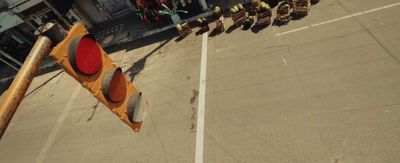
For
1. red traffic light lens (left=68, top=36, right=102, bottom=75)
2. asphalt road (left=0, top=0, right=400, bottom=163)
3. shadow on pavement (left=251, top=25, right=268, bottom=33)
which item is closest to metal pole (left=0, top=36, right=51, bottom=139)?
red traffic light lens (left=68, top=36, right=102, bottom=75)

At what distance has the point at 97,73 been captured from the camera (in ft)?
11.1

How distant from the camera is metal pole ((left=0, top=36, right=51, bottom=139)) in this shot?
7.70ft

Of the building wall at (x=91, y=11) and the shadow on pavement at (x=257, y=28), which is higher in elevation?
the building wall at (x=91, y=11)

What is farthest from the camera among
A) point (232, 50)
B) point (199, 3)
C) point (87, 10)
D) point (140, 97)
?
point (87, 10)

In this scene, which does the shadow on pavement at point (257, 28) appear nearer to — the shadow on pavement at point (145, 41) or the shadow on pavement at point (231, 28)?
the shadow on pavement at point (231, 28)

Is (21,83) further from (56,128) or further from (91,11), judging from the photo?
(91,11)

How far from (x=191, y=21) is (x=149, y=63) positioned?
17.8ft

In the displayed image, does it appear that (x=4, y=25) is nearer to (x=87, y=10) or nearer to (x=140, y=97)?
(x=87, y=10)

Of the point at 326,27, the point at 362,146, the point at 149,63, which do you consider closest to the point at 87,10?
the point at 149,63

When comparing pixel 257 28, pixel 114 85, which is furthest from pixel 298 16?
pixel 114 85

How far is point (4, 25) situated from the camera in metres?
26.5

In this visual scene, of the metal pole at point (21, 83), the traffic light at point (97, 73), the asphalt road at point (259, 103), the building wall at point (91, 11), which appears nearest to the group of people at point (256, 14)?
the asphalt road at point (259, 103)

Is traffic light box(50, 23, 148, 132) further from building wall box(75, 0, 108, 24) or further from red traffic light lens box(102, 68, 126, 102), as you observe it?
building wall box(75, 0, 108, 24)

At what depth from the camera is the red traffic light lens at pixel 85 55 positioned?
10.0 ft
